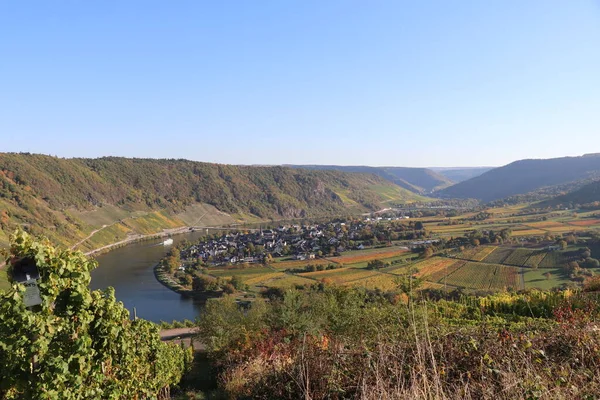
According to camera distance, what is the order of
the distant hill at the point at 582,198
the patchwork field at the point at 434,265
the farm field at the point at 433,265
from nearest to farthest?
the patchwork field at the point at 434,265 → the farm field at the point at 433,265 → the distant hill at the point at 582,198

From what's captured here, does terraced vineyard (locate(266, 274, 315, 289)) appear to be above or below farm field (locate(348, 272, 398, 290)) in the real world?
below

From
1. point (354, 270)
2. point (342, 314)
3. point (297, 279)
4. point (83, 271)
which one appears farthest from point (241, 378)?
point (354, 270)

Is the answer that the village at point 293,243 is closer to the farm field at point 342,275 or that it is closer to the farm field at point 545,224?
the farm field at point 342,275

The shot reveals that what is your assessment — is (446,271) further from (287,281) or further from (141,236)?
(141,236)

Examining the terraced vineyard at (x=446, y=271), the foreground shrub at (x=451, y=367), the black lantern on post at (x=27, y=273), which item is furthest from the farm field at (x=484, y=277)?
the black lantern on post at (x=27, y=273)

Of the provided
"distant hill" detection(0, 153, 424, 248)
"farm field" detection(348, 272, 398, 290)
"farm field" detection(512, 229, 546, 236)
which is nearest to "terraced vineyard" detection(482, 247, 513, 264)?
"farm field" detection(512, 229, 546, 236)

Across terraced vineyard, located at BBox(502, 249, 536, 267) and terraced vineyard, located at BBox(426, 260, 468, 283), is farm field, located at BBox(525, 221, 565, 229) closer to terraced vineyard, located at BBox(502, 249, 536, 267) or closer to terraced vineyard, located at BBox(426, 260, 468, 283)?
terraced vineyard, located at BBox(502, 249, 536, 267)

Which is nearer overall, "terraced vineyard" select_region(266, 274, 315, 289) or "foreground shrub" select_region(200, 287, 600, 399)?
"foreground shrub" select_region(200, 287, 600, 399)
